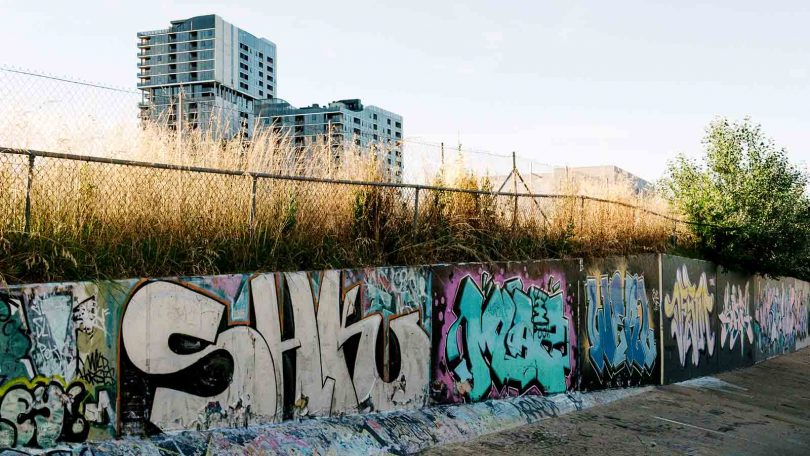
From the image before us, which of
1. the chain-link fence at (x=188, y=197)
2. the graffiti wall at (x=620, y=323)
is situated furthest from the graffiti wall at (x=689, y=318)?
the chain-link fence at (x=188, y=197)

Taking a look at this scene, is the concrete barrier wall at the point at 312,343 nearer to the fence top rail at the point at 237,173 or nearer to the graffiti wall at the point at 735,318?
the fence top rail at the point at 237,173

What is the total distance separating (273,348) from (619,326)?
8.05 m

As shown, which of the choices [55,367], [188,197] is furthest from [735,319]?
[55,367]

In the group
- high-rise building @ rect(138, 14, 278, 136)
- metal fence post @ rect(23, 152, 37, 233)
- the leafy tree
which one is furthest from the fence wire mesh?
high-rise building @ rect(138, 14, 278, 136)

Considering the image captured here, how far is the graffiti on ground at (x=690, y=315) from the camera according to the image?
15070 mm

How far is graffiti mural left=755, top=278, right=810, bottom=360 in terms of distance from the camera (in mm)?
21016

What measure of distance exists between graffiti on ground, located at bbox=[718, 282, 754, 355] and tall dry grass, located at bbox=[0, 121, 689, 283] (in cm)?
831

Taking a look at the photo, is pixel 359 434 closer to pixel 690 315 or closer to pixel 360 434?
pixel 360 434

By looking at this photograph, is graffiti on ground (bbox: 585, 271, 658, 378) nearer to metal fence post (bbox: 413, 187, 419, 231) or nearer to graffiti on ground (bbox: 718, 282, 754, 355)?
metal fence post (bbox: 413, 187, 419, 231)

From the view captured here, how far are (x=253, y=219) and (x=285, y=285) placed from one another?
0.88 m

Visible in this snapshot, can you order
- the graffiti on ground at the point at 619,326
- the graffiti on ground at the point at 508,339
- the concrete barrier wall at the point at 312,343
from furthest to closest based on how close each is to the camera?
the graffiti on ground at the point at 619,326 < the graffiti on ground at the point at 508,339 < the concrete barrier wall at the point at 312,343

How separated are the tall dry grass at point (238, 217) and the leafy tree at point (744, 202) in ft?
26.4

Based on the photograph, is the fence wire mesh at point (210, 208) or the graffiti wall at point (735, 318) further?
the graffiti wall at point (735, 318)

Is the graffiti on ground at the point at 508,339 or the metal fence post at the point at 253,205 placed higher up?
the metal fence post at the point at 253,205
